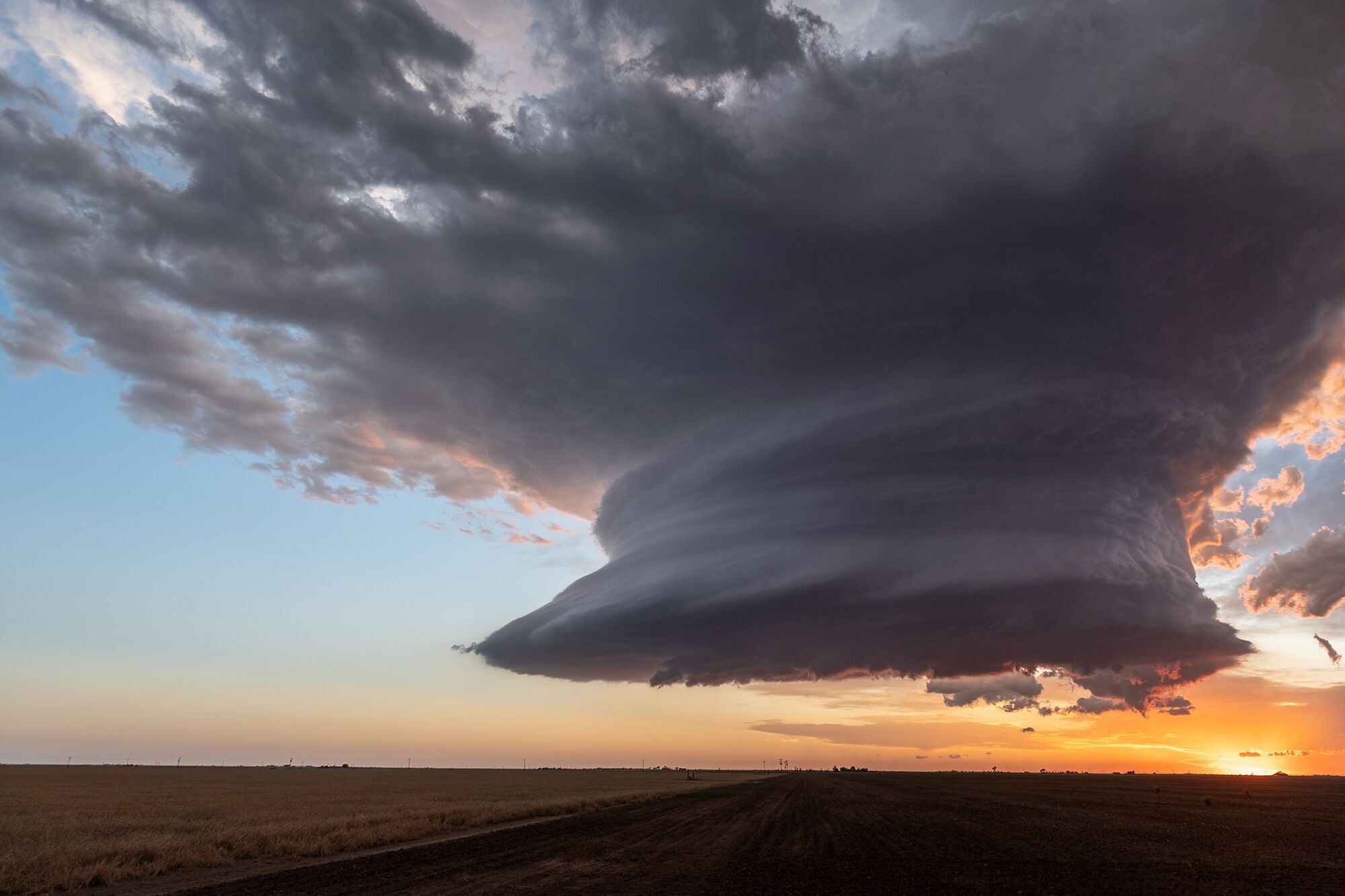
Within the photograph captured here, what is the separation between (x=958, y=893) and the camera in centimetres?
2011

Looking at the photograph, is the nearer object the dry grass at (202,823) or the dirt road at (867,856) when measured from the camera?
the dirt road at (867,856)

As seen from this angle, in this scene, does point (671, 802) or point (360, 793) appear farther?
point (360, 793)

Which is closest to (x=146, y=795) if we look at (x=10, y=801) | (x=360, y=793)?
(x=10, y=801)

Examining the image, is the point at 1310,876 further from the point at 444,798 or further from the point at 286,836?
the point at 444,798

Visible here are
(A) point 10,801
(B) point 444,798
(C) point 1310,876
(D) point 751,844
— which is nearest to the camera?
(C) point 1310,876

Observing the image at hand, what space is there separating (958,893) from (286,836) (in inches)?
1159

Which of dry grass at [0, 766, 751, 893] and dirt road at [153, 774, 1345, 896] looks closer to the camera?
dirt road at [153, 774, 1345, 896]

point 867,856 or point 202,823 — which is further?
point 202,823

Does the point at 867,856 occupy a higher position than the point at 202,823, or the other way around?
the point at 867,856

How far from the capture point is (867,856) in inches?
1111

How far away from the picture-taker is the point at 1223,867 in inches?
1007

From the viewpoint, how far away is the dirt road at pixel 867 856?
21906 mm

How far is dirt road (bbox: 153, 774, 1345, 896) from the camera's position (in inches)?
862

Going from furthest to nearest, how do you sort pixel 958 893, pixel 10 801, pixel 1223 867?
pixel 10 801 < pixel 1223 867 < pixel 958 893
